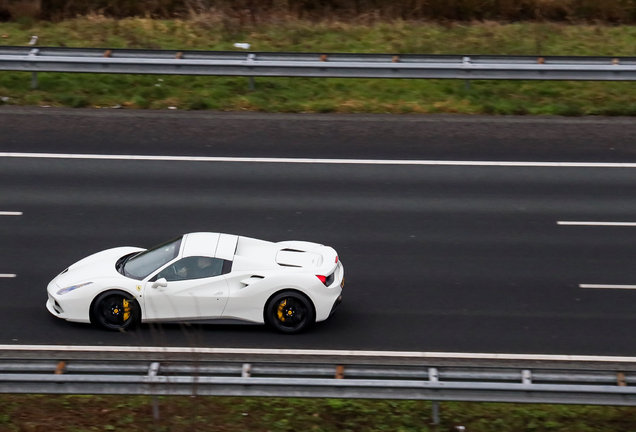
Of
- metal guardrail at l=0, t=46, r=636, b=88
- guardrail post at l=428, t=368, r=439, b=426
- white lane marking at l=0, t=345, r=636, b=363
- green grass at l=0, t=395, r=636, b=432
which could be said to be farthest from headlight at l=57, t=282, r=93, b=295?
metal guardrail at l=0, t=46, r=636, b=88

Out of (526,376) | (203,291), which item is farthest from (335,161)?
(526,376)

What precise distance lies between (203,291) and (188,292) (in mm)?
180

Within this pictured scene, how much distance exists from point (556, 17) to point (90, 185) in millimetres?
14095

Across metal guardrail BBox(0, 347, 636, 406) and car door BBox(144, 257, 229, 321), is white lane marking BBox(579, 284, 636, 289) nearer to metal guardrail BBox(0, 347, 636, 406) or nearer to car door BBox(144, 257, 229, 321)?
metal guardrail BBox(0, 347, 636, 406)

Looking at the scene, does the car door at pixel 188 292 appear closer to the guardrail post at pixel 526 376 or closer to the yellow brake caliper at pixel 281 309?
the yellow brake caliper at pixel 281 309

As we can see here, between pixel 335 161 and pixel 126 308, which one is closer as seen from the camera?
pixel 126 308

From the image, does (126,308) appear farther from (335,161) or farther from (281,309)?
(335,161)

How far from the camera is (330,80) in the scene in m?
19.4

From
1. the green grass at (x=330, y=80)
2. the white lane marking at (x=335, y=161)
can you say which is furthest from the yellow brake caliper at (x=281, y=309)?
the green grass at (x=330, y=80)

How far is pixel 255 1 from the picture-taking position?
23406 mm

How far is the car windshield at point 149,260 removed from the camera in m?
10.9

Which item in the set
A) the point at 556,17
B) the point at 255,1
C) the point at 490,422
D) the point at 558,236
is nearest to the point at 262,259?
the point at 490,422

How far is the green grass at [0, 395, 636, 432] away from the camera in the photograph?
8.77 meters

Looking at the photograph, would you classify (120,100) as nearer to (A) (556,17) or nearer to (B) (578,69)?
(B) (578,69)
